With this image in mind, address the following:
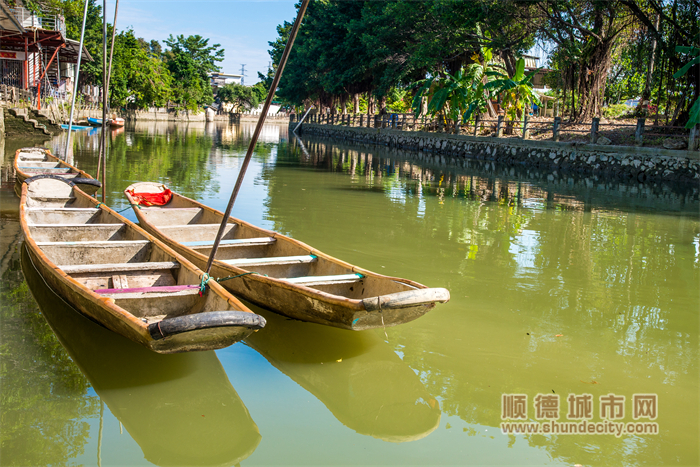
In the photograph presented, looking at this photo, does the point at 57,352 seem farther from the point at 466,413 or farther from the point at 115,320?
the point at 466,413

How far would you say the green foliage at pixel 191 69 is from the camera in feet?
183

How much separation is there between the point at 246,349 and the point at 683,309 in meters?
4.00

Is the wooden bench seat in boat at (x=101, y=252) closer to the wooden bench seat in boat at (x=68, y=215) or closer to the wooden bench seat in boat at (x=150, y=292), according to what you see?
the wooden bench seat in boat at (x=150, y=292)

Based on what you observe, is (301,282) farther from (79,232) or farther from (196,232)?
(79,232)

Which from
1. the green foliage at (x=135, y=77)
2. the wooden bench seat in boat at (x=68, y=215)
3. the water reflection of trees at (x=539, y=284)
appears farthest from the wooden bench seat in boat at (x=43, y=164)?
the green foliage at (x=135, y=77)

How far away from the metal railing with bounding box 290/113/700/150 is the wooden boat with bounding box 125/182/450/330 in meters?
13.8

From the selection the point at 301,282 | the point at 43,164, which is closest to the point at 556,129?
the point at 43,164

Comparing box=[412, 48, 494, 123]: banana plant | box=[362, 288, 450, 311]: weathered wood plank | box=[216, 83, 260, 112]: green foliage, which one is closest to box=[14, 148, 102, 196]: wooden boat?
box=[362, 288, 450, 311]: weathered wood plank

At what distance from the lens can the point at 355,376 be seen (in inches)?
149

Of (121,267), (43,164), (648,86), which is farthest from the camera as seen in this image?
(648,86)

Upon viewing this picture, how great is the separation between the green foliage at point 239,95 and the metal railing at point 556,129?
49.1 meters

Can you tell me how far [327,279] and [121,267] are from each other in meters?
1.68

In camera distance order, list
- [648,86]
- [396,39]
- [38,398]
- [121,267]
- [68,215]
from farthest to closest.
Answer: [396,39] < [648,86] < [68,215] < [121,267] < [38,398]

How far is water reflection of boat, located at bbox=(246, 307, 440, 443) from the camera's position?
330cm
